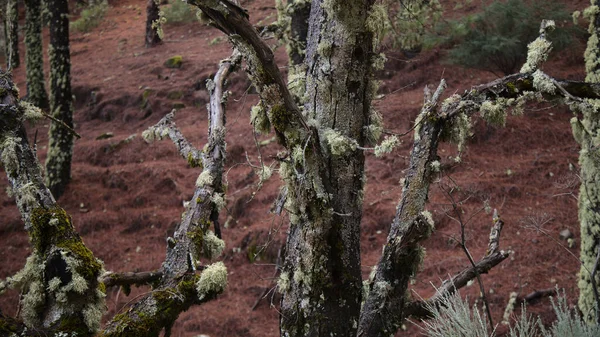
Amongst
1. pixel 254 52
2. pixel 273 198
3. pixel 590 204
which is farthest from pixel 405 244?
pixel 273 198

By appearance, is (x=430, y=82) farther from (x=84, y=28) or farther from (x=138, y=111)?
(x=84, y=28)

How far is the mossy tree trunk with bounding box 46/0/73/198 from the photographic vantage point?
10.6 meters

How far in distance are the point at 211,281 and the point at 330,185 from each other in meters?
0.82

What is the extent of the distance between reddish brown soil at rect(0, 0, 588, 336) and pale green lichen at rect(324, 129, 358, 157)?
1773 millimetres

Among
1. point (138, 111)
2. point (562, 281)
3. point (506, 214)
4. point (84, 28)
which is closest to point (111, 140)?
point (138, 111)

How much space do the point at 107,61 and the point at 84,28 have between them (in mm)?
6055

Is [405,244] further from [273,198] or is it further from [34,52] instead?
[34,52]

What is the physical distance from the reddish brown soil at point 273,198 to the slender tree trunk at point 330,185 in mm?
1559

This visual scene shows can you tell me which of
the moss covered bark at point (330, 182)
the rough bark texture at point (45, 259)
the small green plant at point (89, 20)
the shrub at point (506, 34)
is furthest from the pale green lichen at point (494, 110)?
the small green plant at point (89, 20)

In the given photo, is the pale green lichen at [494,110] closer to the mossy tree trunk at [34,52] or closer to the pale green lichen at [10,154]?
the pale green lichen at [10,154]

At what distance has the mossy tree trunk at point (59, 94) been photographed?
418 inches

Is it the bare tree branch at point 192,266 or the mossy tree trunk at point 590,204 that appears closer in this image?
the bare tree branch at point 192,266

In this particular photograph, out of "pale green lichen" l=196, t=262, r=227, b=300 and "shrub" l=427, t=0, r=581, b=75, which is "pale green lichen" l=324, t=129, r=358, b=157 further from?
"shrub" l=427, t=0, r=581, b=75

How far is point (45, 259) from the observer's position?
101 inches
